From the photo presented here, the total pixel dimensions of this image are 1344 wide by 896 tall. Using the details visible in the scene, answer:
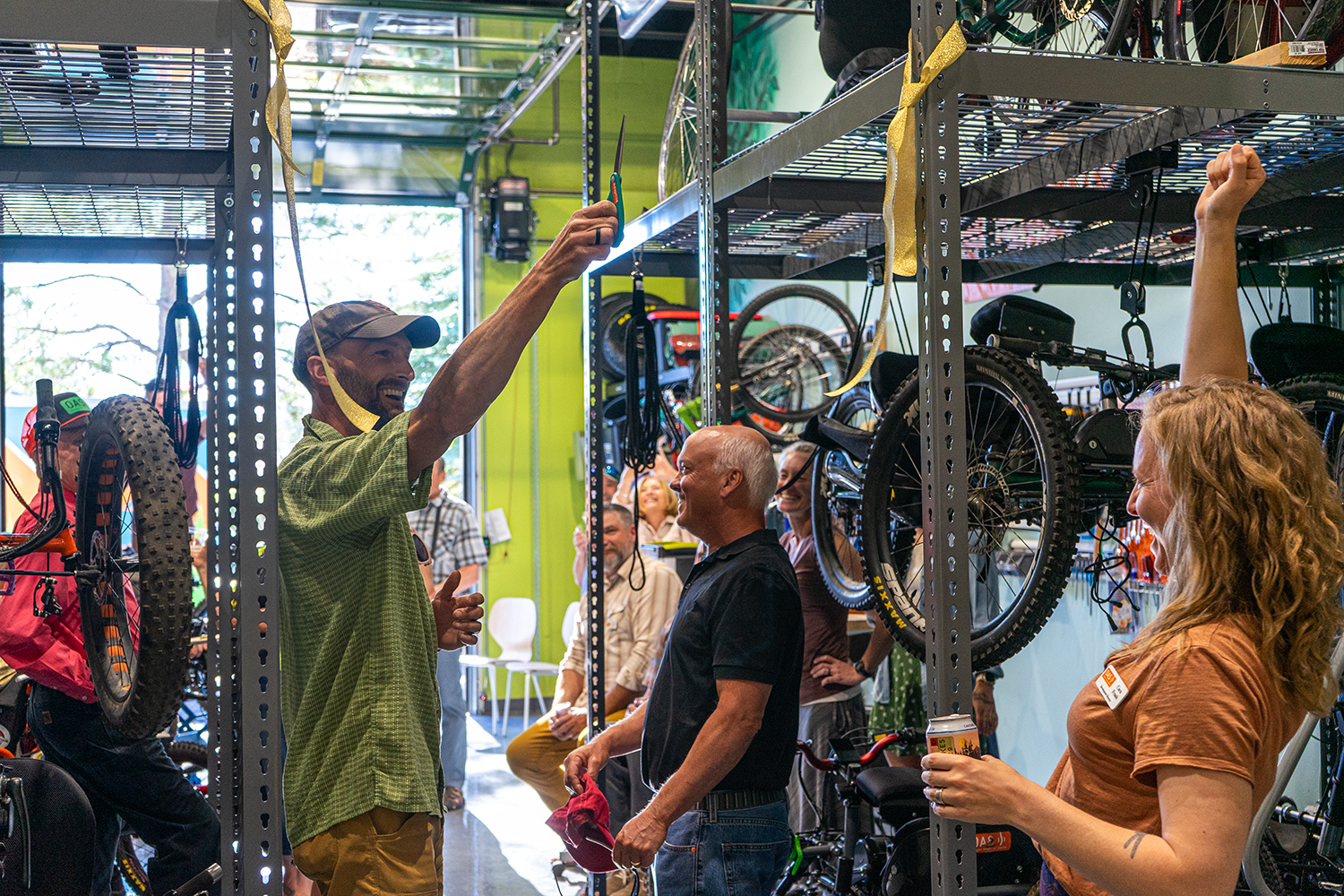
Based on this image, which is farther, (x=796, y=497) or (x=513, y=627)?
(x=513, y=627)

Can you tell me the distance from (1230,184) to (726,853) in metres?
1.73

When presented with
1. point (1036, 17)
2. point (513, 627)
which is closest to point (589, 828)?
point (1036, 17)

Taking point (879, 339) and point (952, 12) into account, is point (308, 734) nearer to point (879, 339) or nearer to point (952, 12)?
point (879, 339)

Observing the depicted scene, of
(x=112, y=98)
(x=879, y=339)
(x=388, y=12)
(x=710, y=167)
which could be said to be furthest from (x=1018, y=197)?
(x=388, y=12)

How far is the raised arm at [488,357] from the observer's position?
6.50 ft

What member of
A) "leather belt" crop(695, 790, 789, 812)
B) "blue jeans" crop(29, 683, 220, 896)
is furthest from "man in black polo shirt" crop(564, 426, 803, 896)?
"blue jeans" crop(29, 683, 220, 896)

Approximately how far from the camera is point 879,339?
2.04 meters

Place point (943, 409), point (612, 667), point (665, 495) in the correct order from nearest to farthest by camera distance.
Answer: point (943, 409) → point (612, 667) → point (665, 495)

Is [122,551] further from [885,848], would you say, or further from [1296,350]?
[1296,350]

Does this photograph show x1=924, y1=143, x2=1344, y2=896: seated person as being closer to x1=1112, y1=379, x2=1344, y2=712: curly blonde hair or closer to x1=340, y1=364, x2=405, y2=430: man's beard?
x1=1112, y1=379, x2=1344, y2=712: curly blonde hair

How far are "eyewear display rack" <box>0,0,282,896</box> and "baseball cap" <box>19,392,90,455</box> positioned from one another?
150 centimetres

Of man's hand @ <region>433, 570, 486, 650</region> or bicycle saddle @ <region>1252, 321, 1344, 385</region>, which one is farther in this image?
bicycle saddle @ <region>1252, 321, 1344, 385</region>

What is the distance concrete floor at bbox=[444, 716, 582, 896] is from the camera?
561 centimetres

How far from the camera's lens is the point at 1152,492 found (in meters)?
1.70
